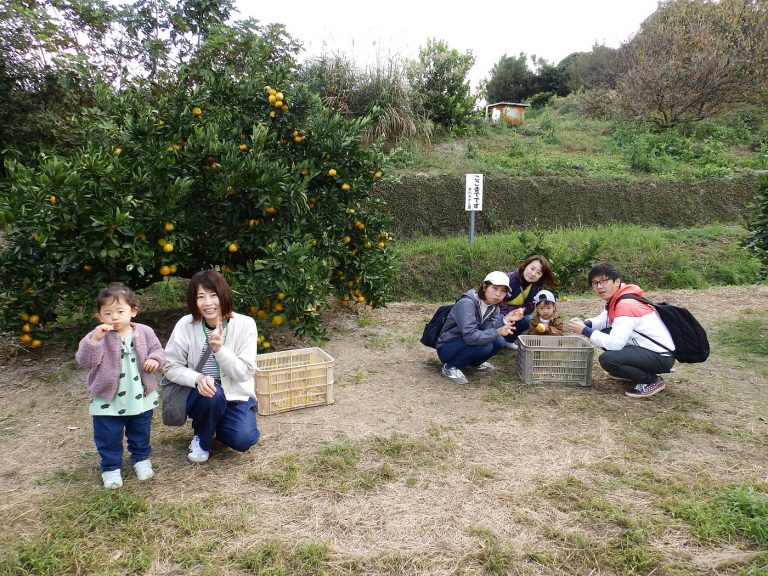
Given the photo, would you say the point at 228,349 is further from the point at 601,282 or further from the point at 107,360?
the point at 601,282

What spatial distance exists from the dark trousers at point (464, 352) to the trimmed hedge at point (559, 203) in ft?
16.8

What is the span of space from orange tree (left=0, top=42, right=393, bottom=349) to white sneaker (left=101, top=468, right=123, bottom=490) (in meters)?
1.65

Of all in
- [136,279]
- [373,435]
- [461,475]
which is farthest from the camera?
[136,279]

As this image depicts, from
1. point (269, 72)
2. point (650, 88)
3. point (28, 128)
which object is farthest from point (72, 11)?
point (650, 88)

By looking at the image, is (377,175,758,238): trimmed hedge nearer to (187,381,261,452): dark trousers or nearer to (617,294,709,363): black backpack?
(617,294,709,363): black backpack

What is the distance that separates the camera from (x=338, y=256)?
18.0 ft

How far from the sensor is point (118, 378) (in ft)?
8.84

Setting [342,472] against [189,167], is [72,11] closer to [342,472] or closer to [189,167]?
[189,167]

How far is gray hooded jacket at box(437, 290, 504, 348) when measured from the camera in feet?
13.5

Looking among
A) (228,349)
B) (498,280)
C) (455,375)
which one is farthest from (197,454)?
(498,280)

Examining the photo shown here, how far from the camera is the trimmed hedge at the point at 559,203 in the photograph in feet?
31.1

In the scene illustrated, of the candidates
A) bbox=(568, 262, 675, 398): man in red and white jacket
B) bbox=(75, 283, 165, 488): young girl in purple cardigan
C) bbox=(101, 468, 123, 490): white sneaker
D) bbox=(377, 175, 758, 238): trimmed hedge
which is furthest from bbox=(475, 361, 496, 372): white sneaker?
bbox=(377, 175, 758, 238): trimmed hedge

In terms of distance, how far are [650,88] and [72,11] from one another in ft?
42.5

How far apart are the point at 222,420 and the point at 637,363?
9.40 feet
